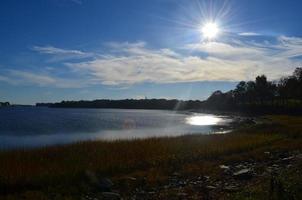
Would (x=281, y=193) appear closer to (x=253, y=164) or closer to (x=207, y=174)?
(x=207, y=174)

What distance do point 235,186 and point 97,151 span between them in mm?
17168

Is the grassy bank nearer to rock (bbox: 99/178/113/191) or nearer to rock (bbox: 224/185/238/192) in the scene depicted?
rock (bbox: 99/178/113/191)

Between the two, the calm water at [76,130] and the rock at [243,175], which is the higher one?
the rock at [243,175]

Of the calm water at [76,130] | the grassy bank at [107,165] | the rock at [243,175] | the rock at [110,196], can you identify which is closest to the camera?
the rock at [110,196]

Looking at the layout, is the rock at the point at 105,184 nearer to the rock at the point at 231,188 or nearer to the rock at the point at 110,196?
the rock at the point at 110,196

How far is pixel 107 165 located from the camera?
27.6 meters

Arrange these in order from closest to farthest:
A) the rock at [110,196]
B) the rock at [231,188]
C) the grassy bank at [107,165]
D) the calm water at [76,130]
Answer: the rock at [110,196], the rock at [231,188], the grassy bank at [107,165], the calm water at [76,130]

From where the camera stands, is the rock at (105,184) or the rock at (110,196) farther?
the rock at (105,184)

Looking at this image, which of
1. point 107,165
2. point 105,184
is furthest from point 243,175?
point 107,165

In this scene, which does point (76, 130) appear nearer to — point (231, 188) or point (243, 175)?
point (243, 175)

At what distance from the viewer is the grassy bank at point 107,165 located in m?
21.1

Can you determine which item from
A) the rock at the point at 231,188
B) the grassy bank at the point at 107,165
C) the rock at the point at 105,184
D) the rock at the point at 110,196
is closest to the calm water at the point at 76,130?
the grassy bank at the point at 107,165

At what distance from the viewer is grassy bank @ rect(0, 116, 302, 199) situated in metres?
21.1

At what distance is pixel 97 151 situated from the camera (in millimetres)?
35688
